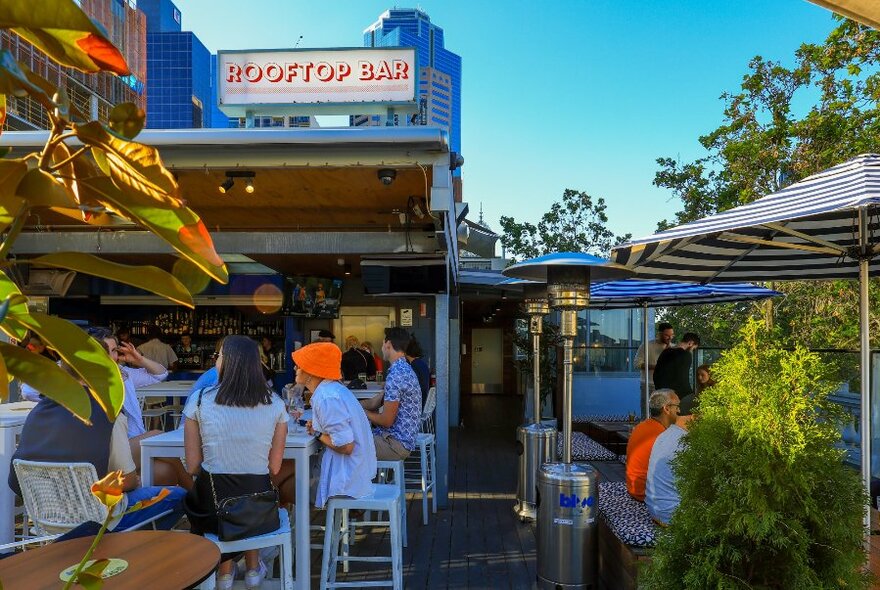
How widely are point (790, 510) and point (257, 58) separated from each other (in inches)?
209

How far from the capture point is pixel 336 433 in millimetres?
3957

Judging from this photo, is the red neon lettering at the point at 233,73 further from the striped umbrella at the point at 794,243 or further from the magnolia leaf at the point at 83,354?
the magnolia leaf at the point at 83,354

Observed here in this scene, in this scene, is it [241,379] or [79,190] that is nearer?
[79,190]

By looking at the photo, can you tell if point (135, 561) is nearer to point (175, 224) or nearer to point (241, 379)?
point (241, 379)

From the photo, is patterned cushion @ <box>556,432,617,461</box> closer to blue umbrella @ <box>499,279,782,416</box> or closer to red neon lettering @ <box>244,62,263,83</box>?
blue umbrella @ <box>499,279,782,416</box>

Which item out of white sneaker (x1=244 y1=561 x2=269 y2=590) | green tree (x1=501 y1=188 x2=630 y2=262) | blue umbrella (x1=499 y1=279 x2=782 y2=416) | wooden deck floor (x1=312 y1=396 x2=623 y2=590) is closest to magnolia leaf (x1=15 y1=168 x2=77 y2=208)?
white sneaker (x1=244 y1=561 x2=269 y2=590)

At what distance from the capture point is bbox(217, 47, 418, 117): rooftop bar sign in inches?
225

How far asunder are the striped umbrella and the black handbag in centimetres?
252

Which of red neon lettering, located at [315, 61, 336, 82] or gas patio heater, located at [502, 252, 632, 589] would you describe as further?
red neon lettering, located at [315, 61, 336, 82]

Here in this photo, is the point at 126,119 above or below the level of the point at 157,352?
above

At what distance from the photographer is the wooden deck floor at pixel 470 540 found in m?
4.54

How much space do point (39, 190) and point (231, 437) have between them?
2.91 meters

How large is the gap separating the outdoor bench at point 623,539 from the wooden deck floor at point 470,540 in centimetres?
56

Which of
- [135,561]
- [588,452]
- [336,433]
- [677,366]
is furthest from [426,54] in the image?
[135,561]
